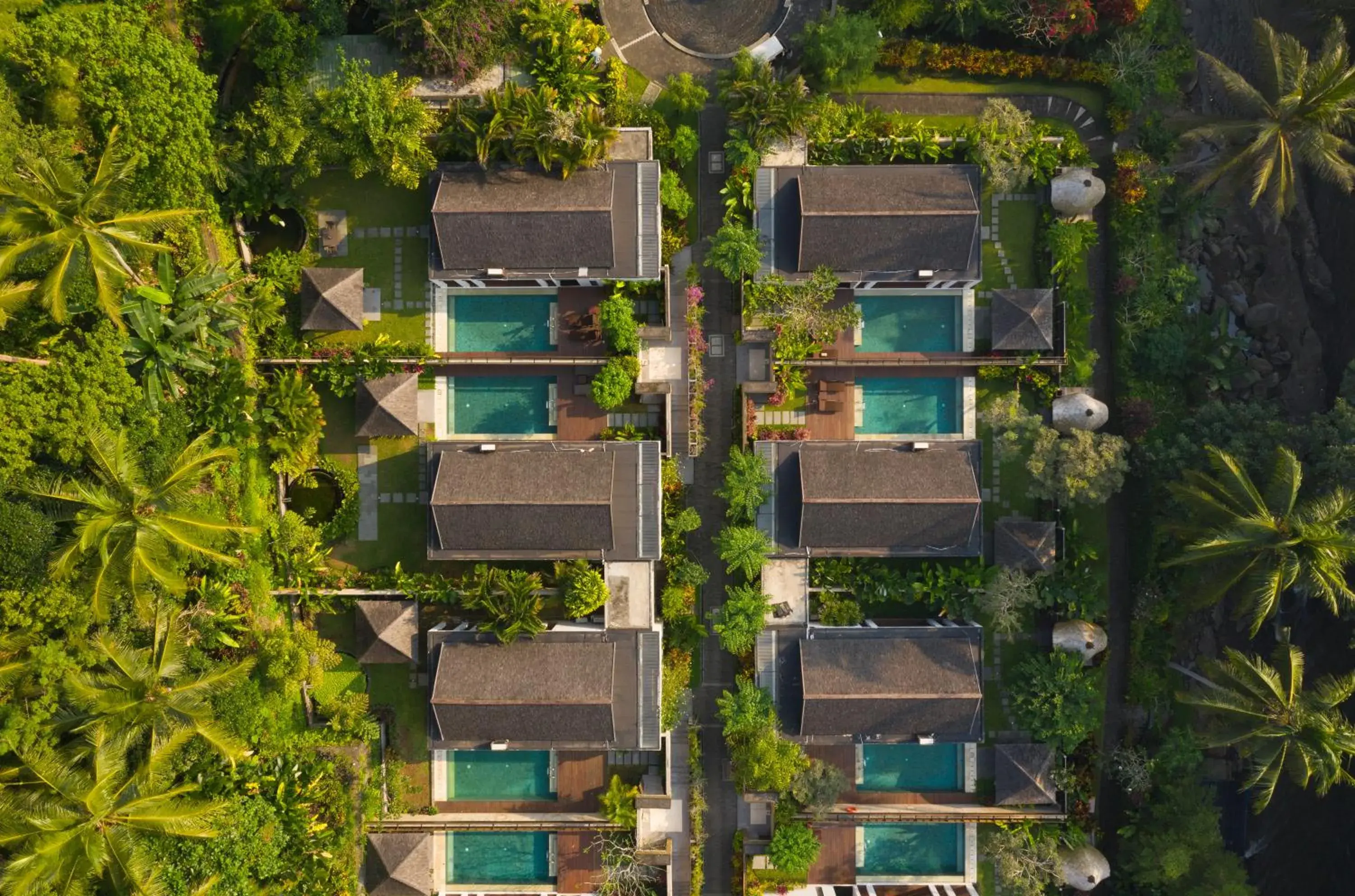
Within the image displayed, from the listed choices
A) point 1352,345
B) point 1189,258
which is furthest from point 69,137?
point 1352,345

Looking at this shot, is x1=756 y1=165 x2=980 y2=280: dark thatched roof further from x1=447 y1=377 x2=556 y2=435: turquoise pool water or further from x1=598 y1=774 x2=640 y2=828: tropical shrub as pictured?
x1=598 y1=774 x2=640 y2=828: tropical shrub

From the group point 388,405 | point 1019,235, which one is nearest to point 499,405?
point 388,405

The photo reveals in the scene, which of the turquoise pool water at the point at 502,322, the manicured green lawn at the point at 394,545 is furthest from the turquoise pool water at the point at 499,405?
the manicured green lawn at the point at 394,545

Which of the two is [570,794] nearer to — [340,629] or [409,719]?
[409,719]

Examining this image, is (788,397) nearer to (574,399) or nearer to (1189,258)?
(574,399)

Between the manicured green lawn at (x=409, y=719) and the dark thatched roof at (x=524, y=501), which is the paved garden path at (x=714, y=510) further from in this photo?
the manicured green lawn at (x=409, y=719)
